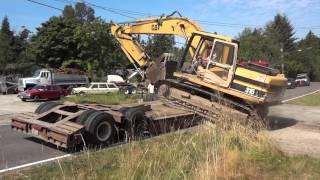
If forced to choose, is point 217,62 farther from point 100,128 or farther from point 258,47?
point 258,47

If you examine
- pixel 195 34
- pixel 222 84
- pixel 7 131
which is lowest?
pixel 7 131

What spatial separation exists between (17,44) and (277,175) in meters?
94.2

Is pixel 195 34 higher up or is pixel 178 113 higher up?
pixel 195 34

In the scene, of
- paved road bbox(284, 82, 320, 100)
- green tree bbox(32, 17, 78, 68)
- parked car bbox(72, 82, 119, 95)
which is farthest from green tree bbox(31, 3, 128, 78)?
paved road bbox(284, 82, 320, 100)

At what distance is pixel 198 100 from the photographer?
16.7 meters

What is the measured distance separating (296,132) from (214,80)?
3.15 meters

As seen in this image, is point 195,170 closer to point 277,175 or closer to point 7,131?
point 277,175

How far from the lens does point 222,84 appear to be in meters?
16.6

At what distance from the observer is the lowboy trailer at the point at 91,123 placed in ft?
37.0

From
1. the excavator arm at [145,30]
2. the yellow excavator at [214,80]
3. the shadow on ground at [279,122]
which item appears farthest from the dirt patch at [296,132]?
the excavator arm at [145,30]

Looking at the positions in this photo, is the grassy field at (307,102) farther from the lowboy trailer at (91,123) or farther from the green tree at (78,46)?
the green tree at (78,46)

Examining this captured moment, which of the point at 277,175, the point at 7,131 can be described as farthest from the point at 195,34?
the point at 277,175

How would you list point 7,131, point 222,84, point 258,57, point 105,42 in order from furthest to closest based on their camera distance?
point 258,57
point 105,42
point 222,84
point 7,131

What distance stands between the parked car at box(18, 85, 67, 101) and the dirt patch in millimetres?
21851
